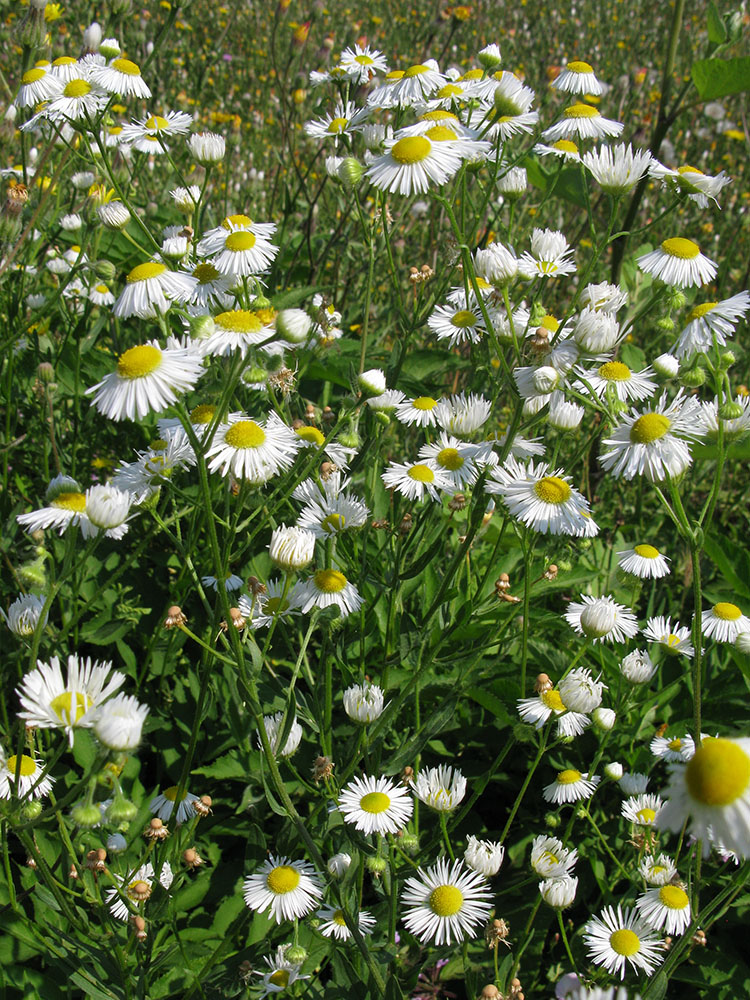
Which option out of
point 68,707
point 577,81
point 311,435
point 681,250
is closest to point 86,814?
point 68,707

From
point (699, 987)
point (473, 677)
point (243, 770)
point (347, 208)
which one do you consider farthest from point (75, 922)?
point (347, 208)

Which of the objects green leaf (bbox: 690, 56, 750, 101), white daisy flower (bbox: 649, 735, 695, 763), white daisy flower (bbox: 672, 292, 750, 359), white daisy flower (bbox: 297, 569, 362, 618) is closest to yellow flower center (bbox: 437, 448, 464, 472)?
white daisy flower (bbox: 297, 569, 362, 618)

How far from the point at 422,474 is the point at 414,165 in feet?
1.90

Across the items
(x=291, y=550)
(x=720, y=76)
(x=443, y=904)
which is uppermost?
(x=720, y=76)

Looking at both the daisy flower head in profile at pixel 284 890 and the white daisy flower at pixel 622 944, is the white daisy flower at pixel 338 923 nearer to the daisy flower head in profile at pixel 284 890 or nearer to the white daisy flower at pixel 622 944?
the daisy flower head in profile at pixel 284 890

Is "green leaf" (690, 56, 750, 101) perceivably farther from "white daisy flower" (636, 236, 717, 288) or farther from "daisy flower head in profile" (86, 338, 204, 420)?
"daisy flower head in profile" (86, 338, 204, 420)

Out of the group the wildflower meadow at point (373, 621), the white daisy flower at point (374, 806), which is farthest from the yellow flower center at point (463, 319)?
the white daisy flower at point (374, 806)

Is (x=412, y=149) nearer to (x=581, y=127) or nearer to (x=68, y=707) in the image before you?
(x=581, y=127)

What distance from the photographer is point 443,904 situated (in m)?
1.33

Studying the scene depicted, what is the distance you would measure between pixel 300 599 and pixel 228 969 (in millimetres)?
621

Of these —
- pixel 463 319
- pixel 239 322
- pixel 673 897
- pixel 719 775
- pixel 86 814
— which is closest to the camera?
pixel 719 775

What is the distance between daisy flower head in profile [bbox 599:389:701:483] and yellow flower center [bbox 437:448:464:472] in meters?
0.41

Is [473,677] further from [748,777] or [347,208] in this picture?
[347,208]

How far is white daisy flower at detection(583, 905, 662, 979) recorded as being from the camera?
1401 mm
